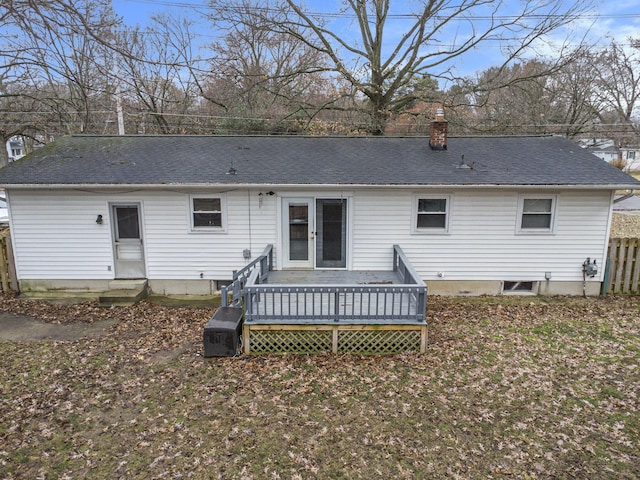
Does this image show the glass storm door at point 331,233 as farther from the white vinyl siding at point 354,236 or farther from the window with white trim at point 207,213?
the window with white trim at point 207,213

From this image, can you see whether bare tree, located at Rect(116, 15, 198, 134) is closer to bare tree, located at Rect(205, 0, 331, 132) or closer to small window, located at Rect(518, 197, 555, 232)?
bare tree, located at Rect(205, 0, 331, 132)

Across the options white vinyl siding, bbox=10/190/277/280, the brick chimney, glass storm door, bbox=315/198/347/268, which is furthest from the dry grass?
white vinyl siding, bbox=10/190/277/280

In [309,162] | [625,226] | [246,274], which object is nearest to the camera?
[246,274]

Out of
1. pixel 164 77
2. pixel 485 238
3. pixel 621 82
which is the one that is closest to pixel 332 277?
pixel 485 238

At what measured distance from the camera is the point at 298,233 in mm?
9773

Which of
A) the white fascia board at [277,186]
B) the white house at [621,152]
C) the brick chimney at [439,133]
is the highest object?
the white house at [621,152]

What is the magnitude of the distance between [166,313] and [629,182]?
10.8 metres

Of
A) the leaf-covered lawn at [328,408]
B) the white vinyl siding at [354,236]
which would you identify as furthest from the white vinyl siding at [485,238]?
the leaf-covered lawn at [328,408]

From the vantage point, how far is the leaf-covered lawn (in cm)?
425

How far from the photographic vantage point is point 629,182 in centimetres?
869

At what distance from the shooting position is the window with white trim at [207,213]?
958 centimetres

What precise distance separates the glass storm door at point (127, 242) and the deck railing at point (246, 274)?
9.08 feet

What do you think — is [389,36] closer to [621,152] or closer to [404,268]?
[404,268]

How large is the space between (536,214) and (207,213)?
26.4 ft
